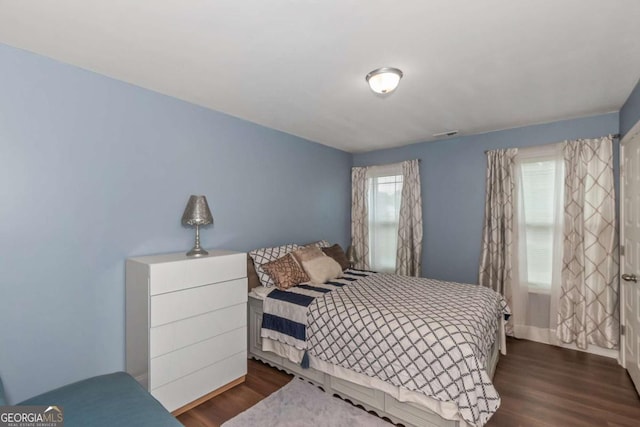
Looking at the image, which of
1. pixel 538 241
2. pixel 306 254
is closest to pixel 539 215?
pixel 538 241

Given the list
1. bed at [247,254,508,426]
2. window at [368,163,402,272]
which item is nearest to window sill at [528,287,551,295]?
bed at [247,254,508,426]

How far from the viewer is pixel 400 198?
420 cm

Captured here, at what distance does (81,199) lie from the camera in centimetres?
196

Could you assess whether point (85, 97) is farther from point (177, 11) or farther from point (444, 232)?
point (444, 232)

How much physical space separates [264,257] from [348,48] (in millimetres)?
2085

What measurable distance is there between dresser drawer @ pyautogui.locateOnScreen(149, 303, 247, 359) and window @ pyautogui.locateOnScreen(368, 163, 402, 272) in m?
2.58

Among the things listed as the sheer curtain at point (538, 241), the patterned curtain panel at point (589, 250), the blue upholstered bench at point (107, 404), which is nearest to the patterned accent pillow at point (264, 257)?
the blue upholstered bench at point (107, 404)

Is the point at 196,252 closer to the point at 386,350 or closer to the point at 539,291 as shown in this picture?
the point at 386,350

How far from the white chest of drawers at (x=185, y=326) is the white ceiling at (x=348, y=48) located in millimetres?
1378

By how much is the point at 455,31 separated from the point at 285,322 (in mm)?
2400

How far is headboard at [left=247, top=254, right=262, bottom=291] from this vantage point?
283cm

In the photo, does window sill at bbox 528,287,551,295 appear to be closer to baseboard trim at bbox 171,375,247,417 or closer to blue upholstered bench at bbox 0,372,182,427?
baseboard trim at bbox 171,375,247,417

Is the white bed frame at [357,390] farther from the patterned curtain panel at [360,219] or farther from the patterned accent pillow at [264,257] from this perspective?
the patterned curtain panel at [360,219]

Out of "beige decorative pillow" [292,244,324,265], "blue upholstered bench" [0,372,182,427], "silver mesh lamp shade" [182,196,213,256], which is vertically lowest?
"blue upholstered bench" [0,372,182,427]
